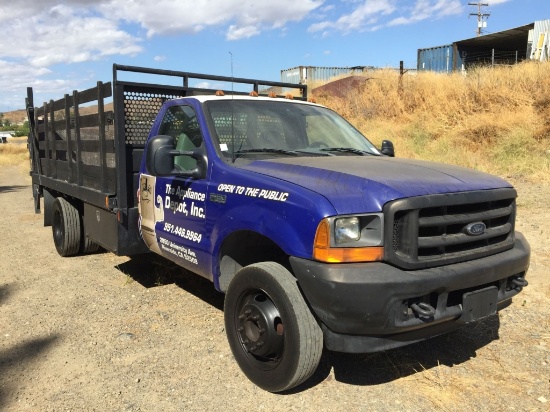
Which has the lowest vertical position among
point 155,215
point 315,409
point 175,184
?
point 315,409

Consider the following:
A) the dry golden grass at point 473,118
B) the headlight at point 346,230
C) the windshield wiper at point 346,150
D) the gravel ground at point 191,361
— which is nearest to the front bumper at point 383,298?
the headlight at point 346,230

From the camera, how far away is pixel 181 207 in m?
3.89

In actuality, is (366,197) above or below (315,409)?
above

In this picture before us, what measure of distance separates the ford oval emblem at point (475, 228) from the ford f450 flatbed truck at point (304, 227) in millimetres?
10

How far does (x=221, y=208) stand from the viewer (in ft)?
11.1

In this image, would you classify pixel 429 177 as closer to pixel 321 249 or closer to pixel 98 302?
pixel 321 249

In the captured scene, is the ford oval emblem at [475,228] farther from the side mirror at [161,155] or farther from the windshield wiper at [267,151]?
the side mirror at [161,155]

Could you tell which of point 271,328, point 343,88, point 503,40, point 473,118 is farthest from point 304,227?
point 503,40

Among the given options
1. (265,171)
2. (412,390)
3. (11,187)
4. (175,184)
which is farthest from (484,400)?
(11,187)

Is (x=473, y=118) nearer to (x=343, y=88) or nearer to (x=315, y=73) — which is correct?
(x=343, y=88)

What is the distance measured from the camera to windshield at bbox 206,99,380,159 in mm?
3721

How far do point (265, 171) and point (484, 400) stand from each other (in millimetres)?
2012

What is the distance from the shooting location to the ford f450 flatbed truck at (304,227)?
2619 mm

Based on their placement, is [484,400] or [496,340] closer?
[484,400]
